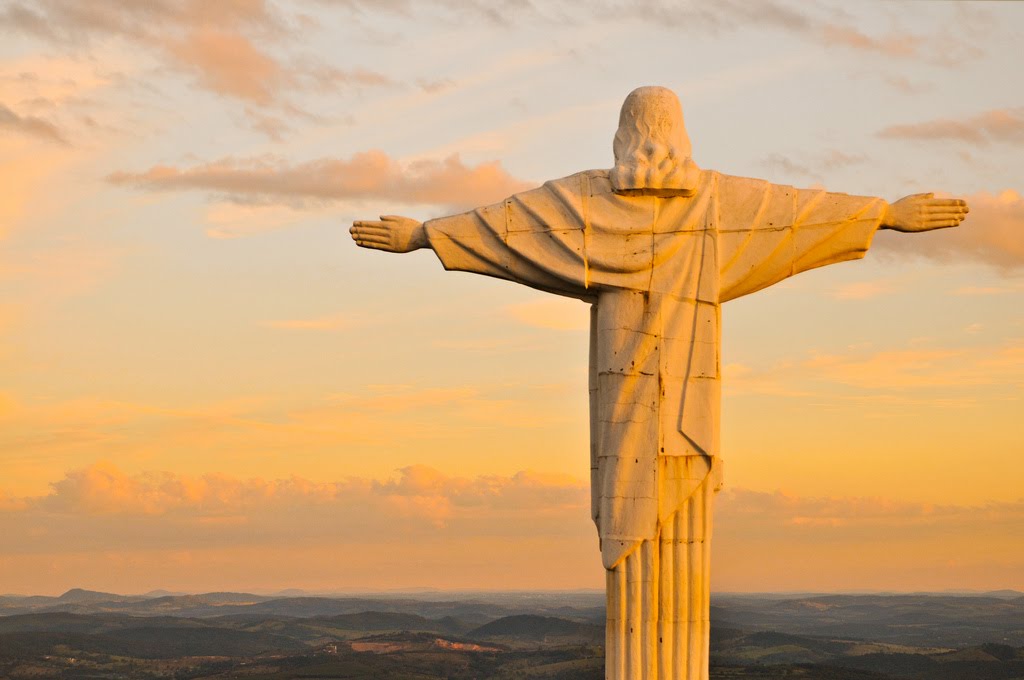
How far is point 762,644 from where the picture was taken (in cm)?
4406

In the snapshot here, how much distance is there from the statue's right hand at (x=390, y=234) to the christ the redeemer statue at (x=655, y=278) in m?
0.02

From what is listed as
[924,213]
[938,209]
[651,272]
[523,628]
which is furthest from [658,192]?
[523,628]

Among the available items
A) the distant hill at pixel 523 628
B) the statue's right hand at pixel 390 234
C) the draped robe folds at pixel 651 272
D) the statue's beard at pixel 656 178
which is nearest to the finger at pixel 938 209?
the draped robe folds at pixel 651 272

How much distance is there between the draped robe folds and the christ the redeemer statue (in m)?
0.02

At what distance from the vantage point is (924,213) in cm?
2209

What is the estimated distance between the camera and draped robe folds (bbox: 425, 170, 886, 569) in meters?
21.8

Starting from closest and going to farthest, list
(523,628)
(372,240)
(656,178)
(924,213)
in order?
1. (656,178)
2. (924,213)
3. (372,240)
4. (523,628)

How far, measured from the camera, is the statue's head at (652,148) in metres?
22.0

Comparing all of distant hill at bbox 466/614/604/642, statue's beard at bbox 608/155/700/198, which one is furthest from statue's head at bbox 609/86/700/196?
distant hill at bbox 466/614/604/642

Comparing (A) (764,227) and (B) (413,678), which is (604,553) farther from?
(B) (413,678)

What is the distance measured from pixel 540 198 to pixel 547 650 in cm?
2502

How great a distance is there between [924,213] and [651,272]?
345cm

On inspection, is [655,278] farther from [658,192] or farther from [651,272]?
[658,192]

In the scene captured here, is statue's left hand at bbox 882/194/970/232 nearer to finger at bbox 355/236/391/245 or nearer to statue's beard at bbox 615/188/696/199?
statue's beard at bbox 615/188/696/199
